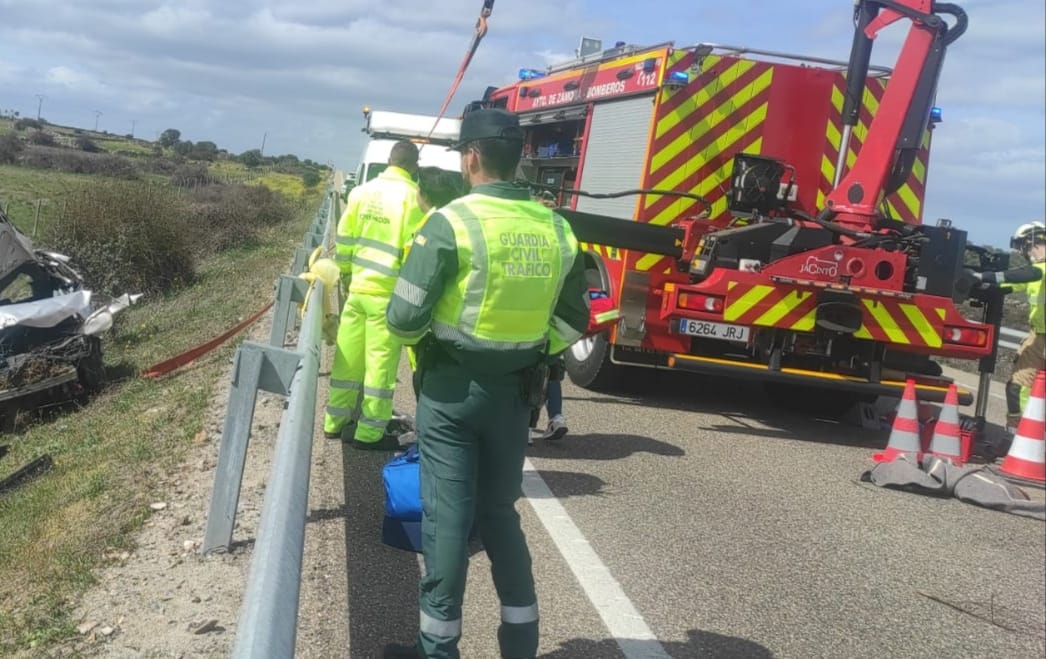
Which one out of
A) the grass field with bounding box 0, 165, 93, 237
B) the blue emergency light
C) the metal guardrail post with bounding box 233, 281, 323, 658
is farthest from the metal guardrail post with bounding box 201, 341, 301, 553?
the grass field with bounding box 0, 165, 93, 237

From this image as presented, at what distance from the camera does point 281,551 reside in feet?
7.46

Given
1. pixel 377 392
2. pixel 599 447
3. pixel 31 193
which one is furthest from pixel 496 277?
pixel 31 193

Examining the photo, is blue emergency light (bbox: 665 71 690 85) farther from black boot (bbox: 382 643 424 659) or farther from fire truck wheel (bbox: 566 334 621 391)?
black boot (bbox: 382 643 424 659)

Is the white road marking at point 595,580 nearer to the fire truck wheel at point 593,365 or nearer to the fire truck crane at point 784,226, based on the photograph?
the fire truck crane at point 784,226

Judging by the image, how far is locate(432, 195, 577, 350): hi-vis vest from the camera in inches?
126

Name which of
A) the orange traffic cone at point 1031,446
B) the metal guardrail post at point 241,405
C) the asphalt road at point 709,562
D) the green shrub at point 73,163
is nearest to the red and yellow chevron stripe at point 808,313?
the orange traffic cone at point 1031,446

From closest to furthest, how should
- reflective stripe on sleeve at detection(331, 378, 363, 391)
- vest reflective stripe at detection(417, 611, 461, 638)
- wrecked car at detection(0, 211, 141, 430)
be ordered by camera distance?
1. vest reflective stripe at detection(417, 611, 461, 638)
2. reflective stripe on sleeve at detection(331, 378, 363, 391)
3. wrecked car at detection(0, 211, 141, 430)

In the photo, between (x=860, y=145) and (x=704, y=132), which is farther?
(x=860, y=145)

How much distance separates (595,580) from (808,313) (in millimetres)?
4096

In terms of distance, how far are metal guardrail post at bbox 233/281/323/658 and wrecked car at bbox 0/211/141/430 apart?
6.58m

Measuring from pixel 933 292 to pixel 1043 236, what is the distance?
1.42m

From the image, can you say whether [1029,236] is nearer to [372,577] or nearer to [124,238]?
Result: [372,577]

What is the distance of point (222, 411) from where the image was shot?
7027mm

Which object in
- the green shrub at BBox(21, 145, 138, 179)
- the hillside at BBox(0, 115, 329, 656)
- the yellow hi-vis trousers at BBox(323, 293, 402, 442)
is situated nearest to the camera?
the hillside at BBox(0, 115, 329, 656)
